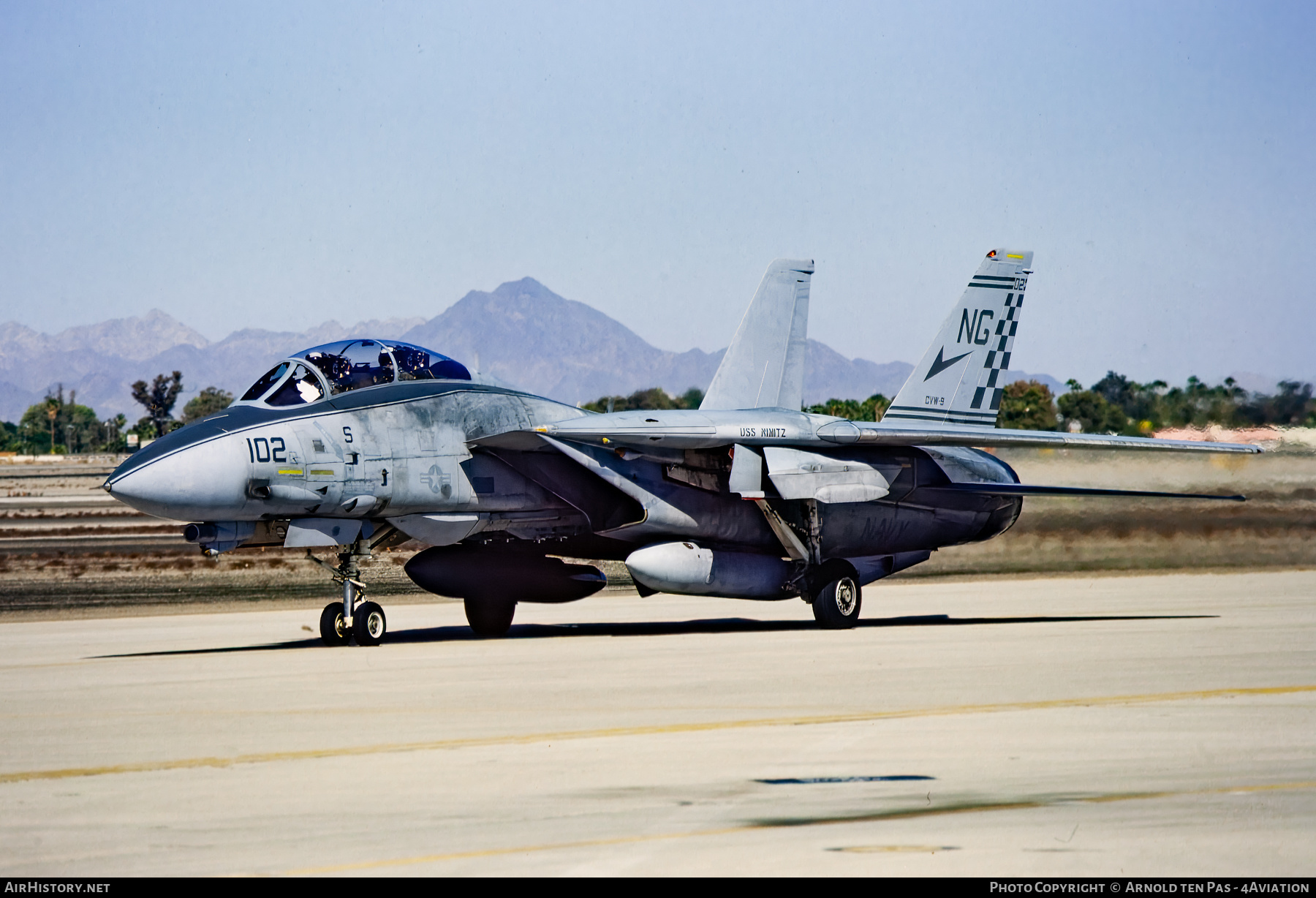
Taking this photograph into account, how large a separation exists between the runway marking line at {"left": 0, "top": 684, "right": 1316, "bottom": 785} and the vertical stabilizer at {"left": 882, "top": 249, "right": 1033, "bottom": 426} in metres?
9.08

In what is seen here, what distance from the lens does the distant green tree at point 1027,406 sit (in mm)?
42603

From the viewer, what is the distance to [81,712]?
9766 millimetres

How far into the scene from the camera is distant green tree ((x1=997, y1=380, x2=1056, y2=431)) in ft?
140

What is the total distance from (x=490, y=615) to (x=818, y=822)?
10.5m

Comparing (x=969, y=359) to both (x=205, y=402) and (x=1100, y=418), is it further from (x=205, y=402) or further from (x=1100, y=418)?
(x=205, y=402)

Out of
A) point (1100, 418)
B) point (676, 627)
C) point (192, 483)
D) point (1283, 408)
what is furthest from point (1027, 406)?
point (192, 483)

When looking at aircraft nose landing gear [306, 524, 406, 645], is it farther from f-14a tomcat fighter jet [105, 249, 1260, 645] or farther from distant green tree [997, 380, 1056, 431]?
distant green tree [997, 380, 1056, 431]

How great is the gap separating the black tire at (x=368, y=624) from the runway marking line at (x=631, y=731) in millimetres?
6368

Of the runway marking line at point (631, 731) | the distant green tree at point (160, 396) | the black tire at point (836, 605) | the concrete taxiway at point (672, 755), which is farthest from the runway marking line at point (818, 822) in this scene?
the distant green tree at point (160, 396)

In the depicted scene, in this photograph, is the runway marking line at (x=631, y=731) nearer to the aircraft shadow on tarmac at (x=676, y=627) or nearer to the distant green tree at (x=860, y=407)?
the aircraft shadow on tarmac at (x=676, y=627)

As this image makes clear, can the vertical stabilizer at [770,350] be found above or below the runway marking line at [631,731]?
above

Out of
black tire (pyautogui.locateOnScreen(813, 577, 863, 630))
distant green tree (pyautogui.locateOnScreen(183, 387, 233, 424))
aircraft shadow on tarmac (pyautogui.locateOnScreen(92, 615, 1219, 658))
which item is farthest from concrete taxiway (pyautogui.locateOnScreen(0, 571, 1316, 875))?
distant green tree (pyautogui.locateOnScreen(183, 387, 233, 424))

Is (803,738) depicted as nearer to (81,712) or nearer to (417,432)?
(81,712)

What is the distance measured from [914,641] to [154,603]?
1265cm
